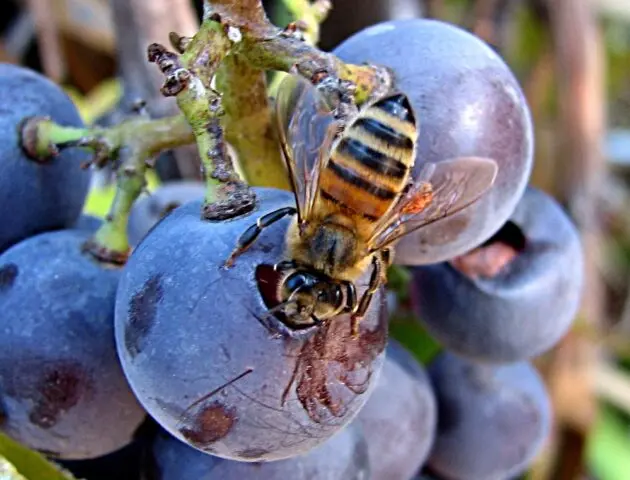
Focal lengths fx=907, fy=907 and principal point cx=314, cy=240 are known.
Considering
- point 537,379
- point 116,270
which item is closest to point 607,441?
point 537,379

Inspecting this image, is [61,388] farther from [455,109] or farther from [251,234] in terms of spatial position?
[455,109]

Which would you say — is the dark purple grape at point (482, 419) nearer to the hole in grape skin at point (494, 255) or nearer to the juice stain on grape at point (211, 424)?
the hole in grape skin at point (494, 255)

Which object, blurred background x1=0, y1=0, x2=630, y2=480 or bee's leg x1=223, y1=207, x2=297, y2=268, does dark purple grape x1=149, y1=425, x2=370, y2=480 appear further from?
blurred background x1=0, y1=0, x2=630, y2=480

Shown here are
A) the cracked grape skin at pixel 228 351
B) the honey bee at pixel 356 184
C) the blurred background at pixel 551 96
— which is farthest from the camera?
the blurred background at pixel 551 96

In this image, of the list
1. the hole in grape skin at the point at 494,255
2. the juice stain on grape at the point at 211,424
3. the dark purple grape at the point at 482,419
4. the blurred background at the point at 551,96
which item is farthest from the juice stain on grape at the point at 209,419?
the blurred background at the point at 551,96

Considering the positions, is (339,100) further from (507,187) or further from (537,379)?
(537,379)
